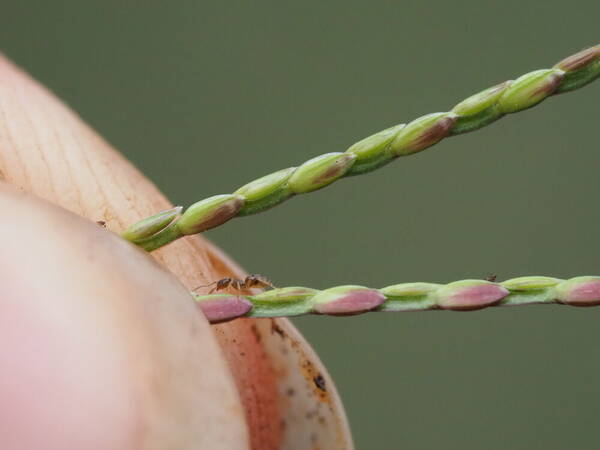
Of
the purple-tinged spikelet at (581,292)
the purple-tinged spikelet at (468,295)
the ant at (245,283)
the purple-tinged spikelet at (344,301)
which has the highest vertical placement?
the ant at (245,283)

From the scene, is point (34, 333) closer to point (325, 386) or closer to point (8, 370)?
point (8, 370)

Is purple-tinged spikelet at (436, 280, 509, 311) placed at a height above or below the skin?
below

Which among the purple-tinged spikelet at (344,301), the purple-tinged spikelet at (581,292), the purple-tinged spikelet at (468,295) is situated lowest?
the purple-tinged spikelet at (581,292)

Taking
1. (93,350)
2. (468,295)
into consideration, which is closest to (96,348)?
(93,350)

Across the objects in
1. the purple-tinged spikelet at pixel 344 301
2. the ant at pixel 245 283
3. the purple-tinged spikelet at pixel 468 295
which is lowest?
the purple-tinged spikelet at pixel 468 295

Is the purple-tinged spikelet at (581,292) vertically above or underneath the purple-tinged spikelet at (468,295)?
underneath

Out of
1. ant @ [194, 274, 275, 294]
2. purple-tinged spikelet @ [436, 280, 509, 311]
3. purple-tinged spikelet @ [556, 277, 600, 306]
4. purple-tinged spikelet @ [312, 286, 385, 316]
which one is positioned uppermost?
ant @ [194, 274, 275, 294]

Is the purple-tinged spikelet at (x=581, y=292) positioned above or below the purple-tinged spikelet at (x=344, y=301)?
below

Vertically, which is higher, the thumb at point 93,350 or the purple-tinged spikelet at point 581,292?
the thumb at point 93,350

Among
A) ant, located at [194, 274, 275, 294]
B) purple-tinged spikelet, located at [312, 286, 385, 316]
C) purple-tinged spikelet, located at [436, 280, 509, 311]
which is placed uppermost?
ant, located at [194, 274, 275, 294]

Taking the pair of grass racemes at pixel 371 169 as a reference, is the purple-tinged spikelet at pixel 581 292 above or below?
below
